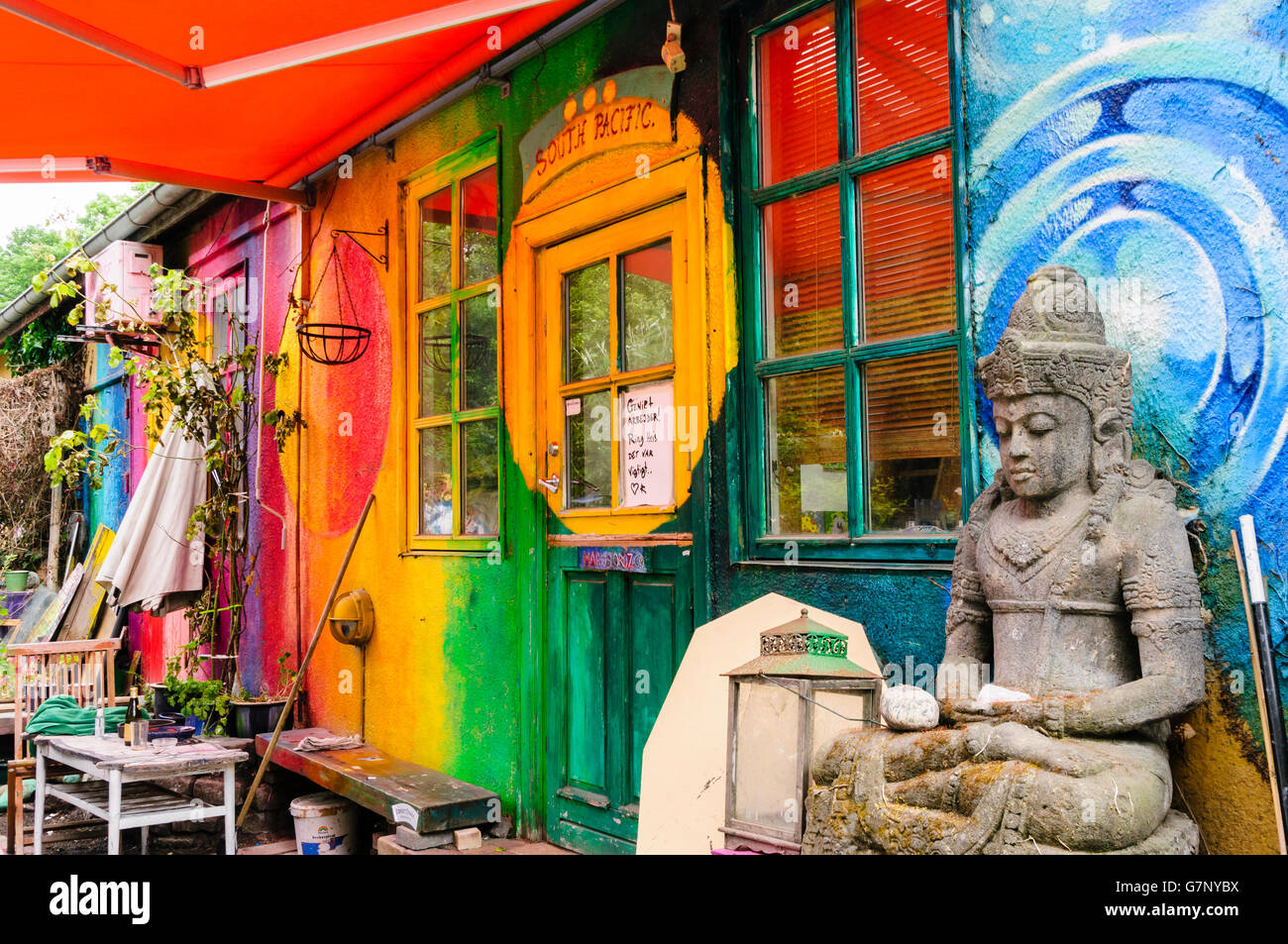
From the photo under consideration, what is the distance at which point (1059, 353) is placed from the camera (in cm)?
252

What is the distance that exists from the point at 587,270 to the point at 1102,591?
2964 mm

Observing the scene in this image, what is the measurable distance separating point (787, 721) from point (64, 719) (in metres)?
4.51

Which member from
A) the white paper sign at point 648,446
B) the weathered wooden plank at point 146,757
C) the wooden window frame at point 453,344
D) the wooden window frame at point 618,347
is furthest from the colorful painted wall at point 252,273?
the white paper sign at point 648,446

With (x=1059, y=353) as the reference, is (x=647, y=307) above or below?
above

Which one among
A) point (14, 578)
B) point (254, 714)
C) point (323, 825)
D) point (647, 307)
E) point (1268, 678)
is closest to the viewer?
point (1268, 678)

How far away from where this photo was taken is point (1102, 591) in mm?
2504

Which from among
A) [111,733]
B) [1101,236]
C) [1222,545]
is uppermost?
[1101,236]

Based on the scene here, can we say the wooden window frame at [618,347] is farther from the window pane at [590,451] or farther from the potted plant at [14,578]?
the potted plant at [14,578]

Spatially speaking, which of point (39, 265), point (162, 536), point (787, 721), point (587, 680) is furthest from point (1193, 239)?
point (39, 265)

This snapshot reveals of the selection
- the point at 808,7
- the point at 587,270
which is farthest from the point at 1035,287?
the point at 587,270

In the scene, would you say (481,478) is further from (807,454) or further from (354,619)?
(807,454)

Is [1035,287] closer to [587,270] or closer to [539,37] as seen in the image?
[587,270]

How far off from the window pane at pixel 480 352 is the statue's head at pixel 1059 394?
3249 mm

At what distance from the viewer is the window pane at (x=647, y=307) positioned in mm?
4430
